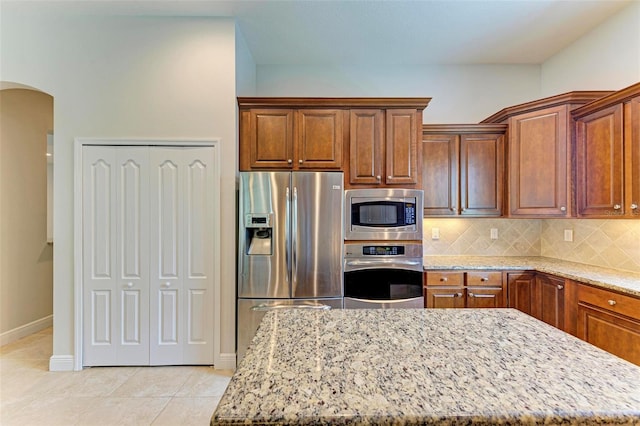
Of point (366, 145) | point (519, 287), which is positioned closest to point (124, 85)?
point (366, 145)

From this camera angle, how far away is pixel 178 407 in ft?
7.08

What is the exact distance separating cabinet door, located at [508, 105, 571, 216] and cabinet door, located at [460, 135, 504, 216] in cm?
16

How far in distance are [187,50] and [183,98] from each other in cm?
43

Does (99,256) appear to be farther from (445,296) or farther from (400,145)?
(445,296)

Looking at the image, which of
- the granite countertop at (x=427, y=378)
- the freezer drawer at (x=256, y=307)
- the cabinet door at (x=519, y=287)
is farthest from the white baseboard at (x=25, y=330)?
the cabinet door at (x=519, y=287)

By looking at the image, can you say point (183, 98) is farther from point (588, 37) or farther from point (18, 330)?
point (588, 37)

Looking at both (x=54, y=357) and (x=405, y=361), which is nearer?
(x=405, y=361)

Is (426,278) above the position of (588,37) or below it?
below

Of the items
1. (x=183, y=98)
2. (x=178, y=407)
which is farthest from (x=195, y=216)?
(x=178, y=407)

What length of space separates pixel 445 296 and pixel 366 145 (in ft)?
5.11

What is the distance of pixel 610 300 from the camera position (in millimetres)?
2072

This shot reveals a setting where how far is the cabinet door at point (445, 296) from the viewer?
2740 mm

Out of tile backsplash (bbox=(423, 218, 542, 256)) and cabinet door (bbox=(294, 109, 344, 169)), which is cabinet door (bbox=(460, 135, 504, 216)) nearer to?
tile backsplash (bbox=(423, 218, 542, 256))

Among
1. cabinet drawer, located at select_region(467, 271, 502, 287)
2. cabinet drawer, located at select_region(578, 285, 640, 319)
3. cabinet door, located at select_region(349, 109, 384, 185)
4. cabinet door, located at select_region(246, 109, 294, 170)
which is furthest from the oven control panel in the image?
cabinet drawer, located at select_region(578, 285, 640, 319)
